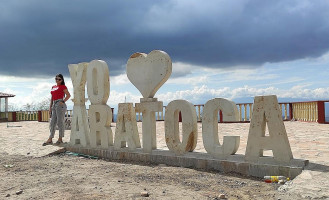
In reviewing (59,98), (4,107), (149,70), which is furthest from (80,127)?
(4,107)

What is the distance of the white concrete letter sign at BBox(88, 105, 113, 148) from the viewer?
6816 mm

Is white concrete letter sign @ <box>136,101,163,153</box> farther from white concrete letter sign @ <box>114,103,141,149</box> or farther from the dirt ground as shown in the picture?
the dirt ground

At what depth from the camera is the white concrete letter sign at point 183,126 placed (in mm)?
5484

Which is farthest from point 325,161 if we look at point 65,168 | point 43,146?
point 43,146

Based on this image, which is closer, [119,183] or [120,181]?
[119,183]

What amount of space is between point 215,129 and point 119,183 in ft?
5.87

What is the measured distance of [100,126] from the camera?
6938 mm

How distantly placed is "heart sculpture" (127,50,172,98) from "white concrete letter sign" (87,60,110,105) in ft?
2.07

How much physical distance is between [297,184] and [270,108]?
122 cm

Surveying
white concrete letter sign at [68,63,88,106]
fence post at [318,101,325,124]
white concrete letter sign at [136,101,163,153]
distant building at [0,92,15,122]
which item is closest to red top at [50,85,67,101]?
white concrete letter sign at [68,63,88,106]

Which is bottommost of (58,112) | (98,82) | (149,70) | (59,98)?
(58,112)

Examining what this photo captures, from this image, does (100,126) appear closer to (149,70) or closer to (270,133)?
A: (149,70)

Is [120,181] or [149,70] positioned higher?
[149,70]

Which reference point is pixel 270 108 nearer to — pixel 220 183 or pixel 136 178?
pixel 220 183
